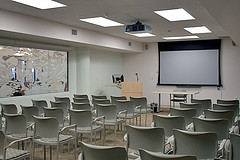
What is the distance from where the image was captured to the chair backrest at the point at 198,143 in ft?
9.77

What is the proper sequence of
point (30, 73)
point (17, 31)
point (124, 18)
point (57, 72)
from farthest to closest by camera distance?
point (57, 72), point (30, 73), point (124, 18), point (17, 31)

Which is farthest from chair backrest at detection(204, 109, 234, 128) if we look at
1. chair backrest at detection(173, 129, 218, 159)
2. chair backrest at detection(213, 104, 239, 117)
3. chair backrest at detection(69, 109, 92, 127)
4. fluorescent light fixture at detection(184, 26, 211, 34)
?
fluorescent light fixture at detection(184, 26, 211, 34)

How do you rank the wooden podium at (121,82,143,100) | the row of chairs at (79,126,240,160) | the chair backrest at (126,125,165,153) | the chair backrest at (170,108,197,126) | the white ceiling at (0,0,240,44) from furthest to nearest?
the wooden podium at (121,82,143,100)
the chair backrest at (170,108,197,126)
the white ceiling at (0,0,240,44)
the chair backrest at (126,125,165,153)
the row of chairs at (79,126,240,160)

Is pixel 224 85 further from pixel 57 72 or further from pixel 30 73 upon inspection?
pixel 30 73

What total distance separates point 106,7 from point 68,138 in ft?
10.6

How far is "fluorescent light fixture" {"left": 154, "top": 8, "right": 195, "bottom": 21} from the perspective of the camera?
627cm

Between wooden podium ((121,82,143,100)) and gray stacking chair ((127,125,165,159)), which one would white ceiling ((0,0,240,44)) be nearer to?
gray stacking chair ((127,125,165,159))

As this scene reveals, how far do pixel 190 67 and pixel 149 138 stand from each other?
944 cm

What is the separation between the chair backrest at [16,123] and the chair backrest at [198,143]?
239 cm

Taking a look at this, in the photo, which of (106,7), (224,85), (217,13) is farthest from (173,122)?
(224,85)

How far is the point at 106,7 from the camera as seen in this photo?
5867 mm

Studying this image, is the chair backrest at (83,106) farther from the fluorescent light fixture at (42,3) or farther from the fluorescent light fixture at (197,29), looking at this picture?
the fluorescent light fixture at (197,29)

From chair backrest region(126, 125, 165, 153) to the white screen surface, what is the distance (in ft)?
30.5

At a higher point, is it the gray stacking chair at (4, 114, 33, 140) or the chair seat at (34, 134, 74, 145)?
the gray stacking chair at (4, 114, 33, 140)
